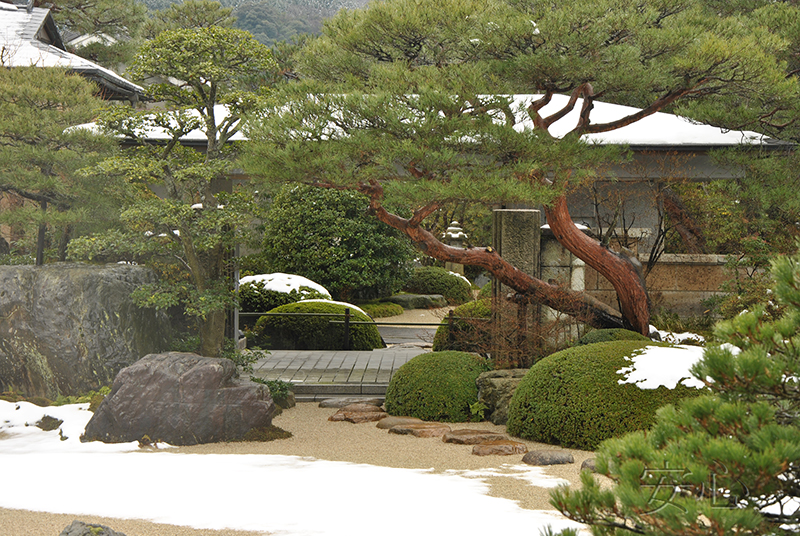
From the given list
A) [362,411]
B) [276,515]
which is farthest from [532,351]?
[276,515]

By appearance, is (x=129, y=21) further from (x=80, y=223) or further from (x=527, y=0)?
(x=527, y=0)

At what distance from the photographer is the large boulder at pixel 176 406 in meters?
6.68

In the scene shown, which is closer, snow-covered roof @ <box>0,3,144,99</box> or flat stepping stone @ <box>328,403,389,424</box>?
flat stepping stone @ <box>328,403,389,424</box>

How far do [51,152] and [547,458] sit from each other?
6507 millimetres

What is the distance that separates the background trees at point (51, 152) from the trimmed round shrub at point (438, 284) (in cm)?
1361

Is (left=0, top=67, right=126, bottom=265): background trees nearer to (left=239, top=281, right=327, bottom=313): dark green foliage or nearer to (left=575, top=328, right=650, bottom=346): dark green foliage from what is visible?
(left=239, top=281, right=327, bottom=313): dark green foliage

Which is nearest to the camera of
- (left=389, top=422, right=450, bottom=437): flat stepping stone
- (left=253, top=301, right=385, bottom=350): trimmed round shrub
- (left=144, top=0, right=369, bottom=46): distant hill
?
(left=389, top=422, right=450, bottom=437): flat stepping stone

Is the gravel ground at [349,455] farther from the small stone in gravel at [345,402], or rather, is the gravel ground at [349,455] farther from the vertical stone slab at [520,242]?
the vertical stone slab at [520,242]

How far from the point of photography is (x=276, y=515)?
Answer: 15.5 ft

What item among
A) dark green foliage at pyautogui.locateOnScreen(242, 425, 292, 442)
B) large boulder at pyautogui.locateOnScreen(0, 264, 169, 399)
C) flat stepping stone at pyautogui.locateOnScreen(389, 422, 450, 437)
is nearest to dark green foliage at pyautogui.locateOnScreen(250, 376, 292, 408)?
dark green foliage at pyautogui.locateOnScreen(242, 425, 292, 442)

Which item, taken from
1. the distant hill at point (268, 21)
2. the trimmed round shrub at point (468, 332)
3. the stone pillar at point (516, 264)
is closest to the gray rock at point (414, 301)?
the trimmed round shrub at point (468, 332)

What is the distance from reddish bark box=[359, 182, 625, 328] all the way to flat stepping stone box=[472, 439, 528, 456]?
2.55m

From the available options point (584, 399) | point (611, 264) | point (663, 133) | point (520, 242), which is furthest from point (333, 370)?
point (663, 133)

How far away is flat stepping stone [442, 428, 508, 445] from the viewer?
6.70m
